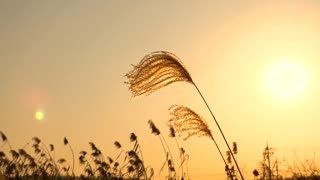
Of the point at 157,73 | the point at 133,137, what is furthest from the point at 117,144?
the point at 157,73

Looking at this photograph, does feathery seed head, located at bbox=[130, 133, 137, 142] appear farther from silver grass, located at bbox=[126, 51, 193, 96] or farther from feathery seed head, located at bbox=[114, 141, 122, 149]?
silver grass, located at bbox=[126, 51, 193, 96]

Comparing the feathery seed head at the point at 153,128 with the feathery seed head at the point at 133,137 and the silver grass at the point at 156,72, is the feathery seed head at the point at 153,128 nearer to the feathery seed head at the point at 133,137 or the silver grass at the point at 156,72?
the feathery seed head at the point at 133,137

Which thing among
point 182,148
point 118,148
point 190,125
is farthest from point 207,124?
point 118,148

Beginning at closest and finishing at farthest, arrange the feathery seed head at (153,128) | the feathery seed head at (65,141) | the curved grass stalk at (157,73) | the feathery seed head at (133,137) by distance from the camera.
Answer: the curved grass stalk at (157,73) < the feathery seed head at (153,128) < the feathery seed head at (133,137) < the feathery seed head at (65,141)

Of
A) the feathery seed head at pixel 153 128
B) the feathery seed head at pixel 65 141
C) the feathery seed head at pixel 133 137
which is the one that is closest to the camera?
the feathery seed head at pixel 153 128

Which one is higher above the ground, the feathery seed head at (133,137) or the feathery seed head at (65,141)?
the feathery seed head at (65,141)

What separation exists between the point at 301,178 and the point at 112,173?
13.4 feet

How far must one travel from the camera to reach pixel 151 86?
496 centimetres

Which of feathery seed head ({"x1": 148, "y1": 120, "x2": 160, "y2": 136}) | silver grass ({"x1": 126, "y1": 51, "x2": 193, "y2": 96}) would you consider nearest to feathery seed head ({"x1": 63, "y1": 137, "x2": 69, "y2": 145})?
feathery seed head ({"x1": 148, "y1": 120, "x2": 160, "y2": 136})

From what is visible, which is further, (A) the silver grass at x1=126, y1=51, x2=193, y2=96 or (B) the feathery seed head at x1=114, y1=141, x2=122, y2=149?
(B) the feathery seed head at x1=114, y1=141, x2=122, y2=149

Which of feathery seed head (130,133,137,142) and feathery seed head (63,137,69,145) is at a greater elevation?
feathery seed head (63,137,69,145)

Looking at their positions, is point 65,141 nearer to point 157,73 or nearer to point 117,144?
point 117,144

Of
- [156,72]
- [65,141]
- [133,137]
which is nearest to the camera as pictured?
[156,72]

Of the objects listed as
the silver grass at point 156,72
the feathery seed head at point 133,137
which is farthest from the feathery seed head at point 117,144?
the silver grass at point 156,72
